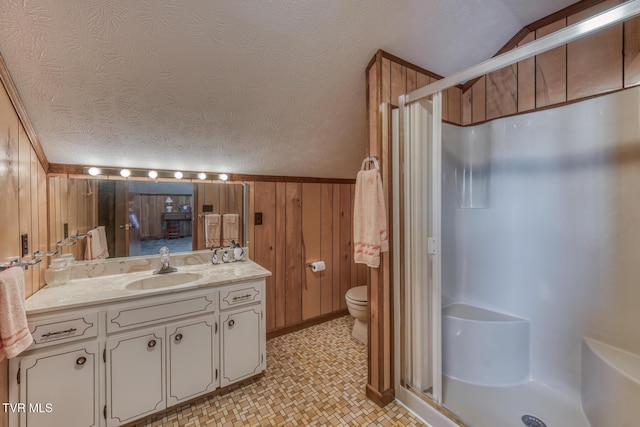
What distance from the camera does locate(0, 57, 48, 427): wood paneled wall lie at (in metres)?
1.21

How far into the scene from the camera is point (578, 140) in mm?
1675

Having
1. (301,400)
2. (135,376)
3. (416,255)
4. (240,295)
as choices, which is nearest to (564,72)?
(416,255)

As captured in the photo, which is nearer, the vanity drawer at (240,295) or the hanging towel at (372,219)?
the hanging towel at (372,219)

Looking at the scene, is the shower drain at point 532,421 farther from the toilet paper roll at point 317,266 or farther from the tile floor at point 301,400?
the toilet paper roll at point 317,266

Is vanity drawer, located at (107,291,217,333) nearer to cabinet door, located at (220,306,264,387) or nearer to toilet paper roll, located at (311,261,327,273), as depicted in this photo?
cabinet door, located at (220,306,264,387)

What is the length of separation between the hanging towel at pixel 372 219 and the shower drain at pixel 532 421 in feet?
3.99

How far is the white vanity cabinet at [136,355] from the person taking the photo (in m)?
1.32

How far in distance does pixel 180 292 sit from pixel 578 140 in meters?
2.68

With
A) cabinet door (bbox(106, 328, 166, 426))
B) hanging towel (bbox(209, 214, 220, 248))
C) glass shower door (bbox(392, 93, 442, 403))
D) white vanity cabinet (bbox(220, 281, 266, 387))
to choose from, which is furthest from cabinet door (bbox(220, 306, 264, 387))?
glass shower door (bbox(392, 93, 442, 403))

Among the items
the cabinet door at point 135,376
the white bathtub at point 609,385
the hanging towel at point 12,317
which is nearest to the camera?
the hanging towel at point 12,317

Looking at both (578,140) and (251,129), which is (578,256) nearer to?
(578,140)

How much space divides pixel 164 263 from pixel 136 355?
683mm

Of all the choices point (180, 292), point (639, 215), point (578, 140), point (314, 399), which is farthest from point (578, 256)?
point (180, 292)

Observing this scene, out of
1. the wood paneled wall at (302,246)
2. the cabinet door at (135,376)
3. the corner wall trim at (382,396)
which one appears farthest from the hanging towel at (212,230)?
the corner wall trim at (382,396)
